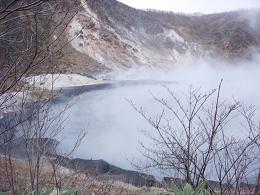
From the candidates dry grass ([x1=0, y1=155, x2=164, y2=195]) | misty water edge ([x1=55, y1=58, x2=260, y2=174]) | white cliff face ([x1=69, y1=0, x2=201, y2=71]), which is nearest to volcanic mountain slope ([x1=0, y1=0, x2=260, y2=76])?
white cliff face ([x1=69, y1=0, x2=201, y2=71])

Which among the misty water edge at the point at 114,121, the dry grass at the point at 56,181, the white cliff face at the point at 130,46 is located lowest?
the dry grass at the point at 56,181

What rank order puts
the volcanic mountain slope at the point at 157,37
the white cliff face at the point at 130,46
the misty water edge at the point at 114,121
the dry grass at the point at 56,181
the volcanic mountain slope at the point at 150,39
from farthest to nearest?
1. the volcanic mountain slope at the point at 157,37
2. the white cliff face at the point at 130,46
3. the volcanic mountain slope at the point at 150,39
4. the misty water edge at the point at 114,121
5. the dry grass at the point at 56,181

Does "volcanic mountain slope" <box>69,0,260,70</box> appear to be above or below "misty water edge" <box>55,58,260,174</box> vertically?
above

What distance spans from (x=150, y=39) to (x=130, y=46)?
15.9ft

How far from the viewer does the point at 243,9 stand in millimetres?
65438

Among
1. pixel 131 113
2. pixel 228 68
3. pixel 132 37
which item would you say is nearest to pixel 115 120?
pixel 131 113

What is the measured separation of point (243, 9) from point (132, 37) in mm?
28409

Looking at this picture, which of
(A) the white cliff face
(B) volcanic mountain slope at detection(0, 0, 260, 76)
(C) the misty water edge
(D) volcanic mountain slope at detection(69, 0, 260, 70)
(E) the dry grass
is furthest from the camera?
(D) volcanic mountain slope at detection(69, 0, 260, 70)

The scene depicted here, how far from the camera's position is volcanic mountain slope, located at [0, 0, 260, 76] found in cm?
3741

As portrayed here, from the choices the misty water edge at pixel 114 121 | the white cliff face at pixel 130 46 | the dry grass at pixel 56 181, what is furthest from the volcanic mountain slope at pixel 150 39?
the dry grass at pixel 56 181

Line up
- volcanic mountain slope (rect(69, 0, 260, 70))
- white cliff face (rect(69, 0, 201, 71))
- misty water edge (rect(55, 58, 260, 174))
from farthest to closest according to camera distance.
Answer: volcanic mountain slope (rect(69, 0, 260, 70))
white cliff face (rect(69, 0, 201, 71))
misty water edge (rect(55, 58, 260, 174))

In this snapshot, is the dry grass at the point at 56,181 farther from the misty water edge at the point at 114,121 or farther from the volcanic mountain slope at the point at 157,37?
the volcanic mountain slope at the point at 157,37

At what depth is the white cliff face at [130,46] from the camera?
38081 millimetres

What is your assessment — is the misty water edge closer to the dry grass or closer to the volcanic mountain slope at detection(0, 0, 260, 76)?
the dry grass
